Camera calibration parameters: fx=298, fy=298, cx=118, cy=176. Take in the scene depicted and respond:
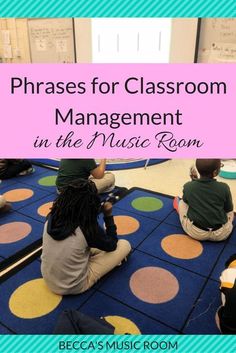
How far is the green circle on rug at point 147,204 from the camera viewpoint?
6.59 feet

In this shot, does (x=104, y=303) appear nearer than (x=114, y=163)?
Yes

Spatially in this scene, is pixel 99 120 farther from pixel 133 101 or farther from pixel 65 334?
pixel 65 334

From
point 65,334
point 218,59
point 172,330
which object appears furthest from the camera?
point 218,59

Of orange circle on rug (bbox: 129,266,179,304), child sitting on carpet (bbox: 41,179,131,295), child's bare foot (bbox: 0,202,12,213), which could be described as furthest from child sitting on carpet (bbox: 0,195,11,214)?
orange circle on rug (bbox: 129,266,179,304)

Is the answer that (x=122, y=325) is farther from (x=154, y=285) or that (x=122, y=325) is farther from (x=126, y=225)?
(x=126, y=225)

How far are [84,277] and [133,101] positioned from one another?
760 millimetres

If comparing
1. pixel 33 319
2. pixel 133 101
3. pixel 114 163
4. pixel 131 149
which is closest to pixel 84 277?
pixel 33 319

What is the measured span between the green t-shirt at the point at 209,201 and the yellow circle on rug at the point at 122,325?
0.71 metres

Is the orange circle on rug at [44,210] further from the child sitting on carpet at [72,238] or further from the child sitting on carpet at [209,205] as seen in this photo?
the child sitting on carpet at [209,205]

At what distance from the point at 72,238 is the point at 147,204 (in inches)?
37.9

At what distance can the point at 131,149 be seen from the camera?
123cm

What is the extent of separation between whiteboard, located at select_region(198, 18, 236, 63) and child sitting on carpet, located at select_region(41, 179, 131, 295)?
7.51 ft

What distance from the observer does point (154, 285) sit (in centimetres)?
133

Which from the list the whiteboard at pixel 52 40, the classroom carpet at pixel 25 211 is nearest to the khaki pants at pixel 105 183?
the classroom carpet at pixel 25 211
